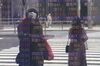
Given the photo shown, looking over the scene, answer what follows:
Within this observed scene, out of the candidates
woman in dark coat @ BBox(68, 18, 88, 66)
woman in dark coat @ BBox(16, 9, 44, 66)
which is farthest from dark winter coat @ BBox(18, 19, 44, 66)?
woman in dark coat @ BBox(68, 18, 88, 66)

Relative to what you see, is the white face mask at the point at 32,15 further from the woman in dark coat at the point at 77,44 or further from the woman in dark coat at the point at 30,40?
the woman in dark coat at the point at 77,44

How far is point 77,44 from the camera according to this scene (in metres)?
3.71

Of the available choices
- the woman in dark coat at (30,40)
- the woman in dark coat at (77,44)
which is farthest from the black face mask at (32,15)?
the woman in dark coat at (77,44)

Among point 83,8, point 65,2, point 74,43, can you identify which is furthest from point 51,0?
point 74,43

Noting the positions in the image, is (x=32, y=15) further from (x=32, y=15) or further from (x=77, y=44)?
(x=77, y=44)

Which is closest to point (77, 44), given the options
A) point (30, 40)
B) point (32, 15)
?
point (30, 40)

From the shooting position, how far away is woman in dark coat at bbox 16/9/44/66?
336 cm

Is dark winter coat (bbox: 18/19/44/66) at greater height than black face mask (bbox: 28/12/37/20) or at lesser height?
lesser

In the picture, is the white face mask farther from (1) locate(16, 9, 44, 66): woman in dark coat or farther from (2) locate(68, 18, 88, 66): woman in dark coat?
(2) locate(68, 18, 88, 66): woman in dark coat

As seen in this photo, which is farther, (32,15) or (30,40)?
(30,40)

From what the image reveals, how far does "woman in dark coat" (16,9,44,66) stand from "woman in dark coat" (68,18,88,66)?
0.34m

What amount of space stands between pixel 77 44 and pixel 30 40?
48cm

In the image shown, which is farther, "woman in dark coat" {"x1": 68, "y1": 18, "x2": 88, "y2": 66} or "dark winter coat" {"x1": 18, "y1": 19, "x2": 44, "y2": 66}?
"woman in dark coat" {"x1": 68, "y1": 18, "x2": 88, "y2": 66}

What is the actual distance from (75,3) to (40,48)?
1.77 metres
